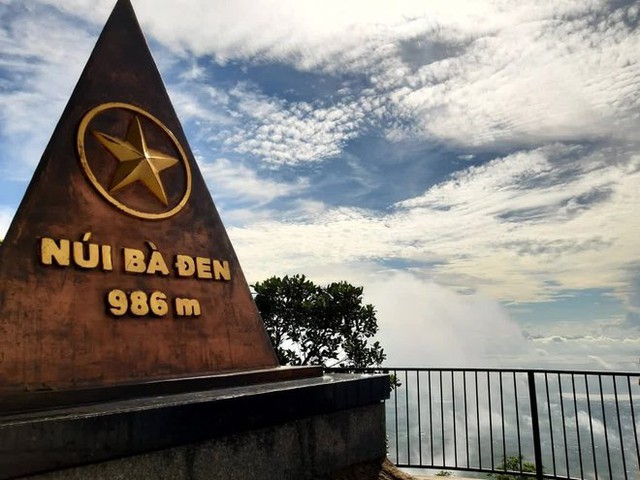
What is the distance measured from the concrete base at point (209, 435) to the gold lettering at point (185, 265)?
3.73 ft

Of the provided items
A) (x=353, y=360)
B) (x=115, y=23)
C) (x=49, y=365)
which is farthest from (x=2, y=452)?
(x=353, y=360)

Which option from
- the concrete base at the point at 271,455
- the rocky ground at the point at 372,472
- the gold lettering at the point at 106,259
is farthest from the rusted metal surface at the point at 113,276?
the rocky ground at the point at 372,472

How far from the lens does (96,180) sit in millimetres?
3871

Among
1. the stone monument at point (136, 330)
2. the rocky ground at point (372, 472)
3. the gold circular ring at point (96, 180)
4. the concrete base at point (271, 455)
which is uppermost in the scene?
the gold circular ring at point (96, 180)

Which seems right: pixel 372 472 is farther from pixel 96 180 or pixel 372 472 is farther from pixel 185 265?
pixel 96 180

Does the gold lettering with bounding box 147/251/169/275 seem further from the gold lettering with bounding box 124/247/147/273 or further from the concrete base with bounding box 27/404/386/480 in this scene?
the concrete base with bounding box 27/404/386/480

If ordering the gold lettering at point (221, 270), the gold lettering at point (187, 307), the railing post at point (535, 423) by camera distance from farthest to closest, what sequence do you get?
1. the railing post at point (535, 423)
2. the gold lettering at point (221, 270)
3. the gold lettering at point (187, 307)

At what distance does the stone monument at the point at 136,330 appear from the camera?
2809mm

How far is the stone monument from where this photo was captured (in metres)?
2.81

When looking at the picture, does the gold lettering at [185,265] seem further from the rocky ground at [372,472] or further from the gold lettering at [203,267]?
the rocky ground at [372,472]

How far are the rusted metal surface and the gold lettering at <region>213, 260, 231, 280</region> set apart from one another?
0.11ft

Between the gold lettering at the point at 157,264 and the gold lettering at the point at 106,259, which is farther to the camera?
the gold lettering at the point at 157,264

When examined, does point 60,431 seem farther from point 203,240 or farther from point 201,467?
point 203,240

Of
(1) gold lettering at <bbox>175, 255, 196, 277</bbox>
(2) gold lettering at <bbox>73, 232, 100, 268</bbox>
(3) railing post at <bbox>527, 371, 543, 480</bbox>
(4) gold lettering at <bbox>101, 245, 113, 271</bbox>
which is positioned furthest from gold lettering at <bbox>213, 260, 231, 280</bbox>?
(3) railing post at <bbox>527, 371, 543, 480</bbox>
